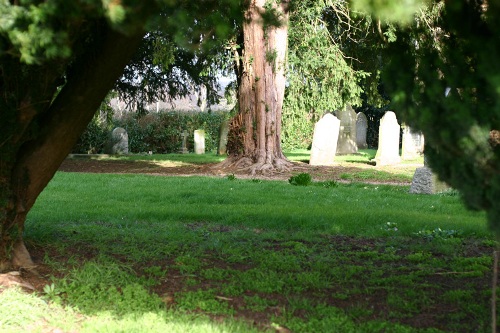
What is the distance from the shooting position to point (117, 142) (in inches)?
1033

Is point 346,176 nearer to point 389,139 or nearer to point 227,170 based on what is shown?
point 227,170

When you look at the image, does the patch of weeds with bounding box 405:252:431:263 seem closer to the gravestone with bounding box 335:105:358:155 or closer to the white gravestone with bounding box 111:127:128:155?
the gravestone with bounding box 335:105:358:155

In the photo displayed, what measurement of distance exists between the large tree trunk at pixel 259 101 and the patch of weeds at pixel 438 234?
9339mm

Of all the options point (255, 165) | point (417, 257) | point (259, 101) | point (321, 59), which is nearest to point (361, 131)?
point (321, 59)

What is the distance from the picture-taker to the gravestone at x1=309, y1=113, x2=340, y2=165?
62.6 feet

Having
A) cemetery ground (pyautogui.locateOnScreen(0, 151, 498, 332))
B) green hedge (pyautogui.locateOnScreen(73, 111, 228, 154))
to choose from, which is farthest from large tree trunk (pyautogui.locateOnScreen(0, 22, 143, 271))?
green hedge (pyautogui.locateOnScreen(73, 111, 228, 154))

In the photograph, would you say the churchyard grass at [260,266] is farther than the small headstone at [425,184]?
No

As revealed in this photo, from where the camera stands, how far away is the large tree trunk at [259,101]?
1662cm

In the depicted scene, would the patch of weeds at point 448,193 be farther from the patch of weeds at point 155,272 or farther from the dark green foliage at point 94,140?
the dark green foliage at point 94,140

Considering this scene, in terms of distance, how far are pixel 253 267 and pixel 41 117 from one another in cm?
230

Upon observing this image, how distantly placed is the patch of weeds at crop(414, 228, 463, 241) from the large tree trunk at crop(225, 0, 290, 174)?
934 centimetres

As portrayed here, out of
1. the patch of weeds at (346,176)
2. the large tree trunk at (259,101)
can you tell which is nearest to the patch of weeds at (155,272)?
the patch of weeds at (346,176)

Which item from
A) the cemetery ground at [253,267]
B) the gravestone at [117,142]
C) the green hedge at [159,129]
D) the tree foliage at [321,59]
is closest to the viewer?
the cemetery ground at [253,267]

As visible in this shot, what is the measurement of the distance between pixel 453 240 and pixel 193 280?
3321 millimetres
